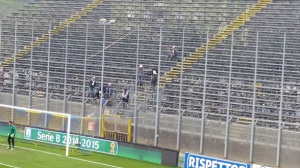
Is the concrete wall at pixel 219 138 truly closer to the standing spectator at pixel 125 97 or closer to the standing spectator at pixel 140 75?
the standing spectator at pixel 125 97

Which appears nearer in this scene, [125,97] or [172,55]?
[125,97]

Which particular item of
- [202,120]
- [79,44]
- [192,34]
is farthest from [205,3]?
[202,120]

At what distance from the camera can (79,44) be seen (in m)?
34.8

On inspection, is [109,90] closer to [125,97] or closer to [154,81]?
[125,97]

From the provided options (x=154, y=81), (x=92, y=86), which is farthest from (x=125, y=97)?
(x=92, y=86)

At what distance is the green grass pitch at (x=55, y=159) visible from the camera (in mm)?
26688

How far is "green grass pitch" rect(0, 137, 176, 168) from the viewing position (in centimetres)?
2669

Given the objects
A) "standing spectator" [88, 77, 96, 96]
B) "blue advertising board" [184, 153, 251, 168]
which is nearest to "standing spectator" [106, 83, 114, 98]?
"standing spectator" [88, 77, 96, 96]

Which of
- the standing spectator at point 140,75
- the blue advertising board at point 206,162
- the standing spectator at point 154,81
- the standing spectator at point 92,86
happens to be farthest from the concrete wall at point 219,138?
the blue advertising board at point 206,162

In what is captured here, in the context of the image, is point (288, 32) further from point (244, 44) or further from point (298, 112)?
point (298, 112)

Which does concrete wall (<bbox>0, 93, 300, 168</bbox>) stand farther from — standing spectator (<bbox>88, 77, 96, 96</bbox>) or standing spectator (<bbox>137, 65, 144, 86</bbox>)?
standing spectator (<bbox>137, 65, 144, 86</bbox>)

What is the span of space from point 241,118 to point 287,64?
2677 millimetres

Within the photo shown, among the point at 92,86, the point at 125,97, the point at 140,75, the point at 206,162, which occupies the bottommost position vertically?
the point at 206,162

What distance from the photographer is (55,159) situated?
2792 centimetres
